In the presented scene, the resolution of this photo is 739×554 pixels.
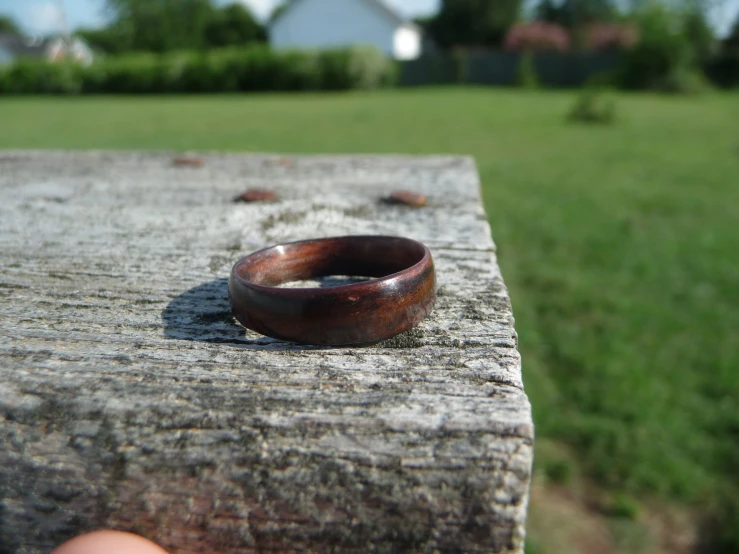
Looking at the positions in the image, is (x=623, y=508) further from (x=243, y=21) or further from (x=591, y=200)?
(x=243, y=21)

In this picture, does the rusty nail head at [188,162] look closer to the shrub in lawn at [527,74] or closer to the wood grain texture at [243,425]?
the wood grain texture at [243,425]

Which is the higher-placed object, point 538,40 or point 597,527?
point 597,527

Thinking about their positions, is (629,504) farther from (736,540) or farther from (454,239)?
(454,239)

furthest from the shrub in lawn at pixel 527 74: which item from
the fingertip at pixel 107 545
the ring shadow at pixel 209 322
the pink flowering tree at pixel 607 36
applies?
the fingertip at pixel 107 545

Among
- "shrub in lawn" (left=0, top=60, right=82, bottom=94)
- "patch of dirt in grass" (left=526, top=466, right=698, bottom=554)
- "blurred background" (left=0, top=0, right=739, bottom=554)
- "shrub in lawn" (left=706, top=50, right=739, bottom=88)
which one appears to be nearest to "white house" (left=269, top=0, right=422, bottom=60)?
"blurred background" (left=0, top=0, right=739, bottom=554)

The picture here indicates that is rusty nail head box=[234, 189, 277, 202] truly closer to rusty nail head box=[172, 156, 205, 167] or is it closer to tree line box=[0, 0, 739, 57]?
rusty nail head box=[172, 156, 205, 167]

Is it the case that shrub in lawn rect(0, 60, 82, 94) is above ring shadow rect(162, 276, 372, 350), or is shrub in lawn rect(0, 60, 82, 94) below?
below

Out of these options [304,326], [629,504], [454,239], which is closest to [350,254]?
[454,239]

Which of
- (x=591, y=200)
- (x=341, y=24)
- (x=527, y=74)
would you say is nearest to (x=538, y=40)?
(x=527, y=74)
